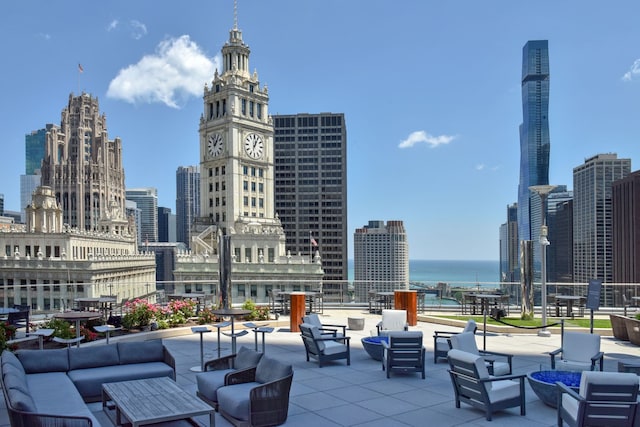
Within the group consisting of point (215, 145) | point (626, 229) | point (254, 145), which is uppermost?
point (254, 145)

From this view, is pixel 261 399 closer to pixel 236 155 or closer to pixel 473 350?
pixel 473 350

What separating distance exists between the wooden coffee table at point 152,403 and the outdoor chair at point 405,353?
454 cm

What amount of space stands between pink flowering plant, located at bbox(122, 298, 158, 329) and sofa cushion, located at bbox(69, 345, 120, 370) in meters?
5.87

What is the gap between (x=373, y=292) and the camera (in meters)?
21.4

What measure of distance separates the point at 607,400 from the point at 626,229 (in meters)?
142

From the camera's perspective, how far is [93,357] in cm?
929

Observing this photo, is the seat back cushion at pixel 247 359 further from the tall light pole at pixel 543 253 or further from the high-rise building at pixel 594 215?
the high-rise building at pixel 594 215

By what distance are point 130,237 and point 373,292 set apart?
398 feet

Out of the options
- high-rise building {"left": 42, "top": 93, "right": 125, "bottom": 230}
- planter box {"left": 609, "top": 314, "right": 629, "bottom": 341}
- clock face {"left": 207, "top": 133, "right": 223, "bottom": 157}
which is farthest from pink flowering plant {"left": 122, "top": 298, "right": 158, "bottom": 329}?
high-rise building {"left": 42, "top": 93, "right": 125, "bottom": 230}

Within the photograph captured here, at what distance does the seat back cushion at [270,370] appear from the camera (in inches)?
309

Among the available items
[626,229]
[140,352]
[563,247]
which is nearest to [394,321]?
[140,352]

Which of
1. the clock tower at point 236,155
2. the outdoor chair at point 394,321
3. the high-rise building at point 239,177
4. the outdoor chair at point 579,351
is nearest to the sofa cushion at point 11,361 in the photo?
the outdoor chair at point 394,321

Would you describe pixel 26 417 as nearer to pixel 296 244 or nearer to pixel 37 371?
pixel 37 371

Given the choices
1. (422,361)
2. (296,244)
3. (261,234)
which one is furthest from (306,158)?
(422,361)
